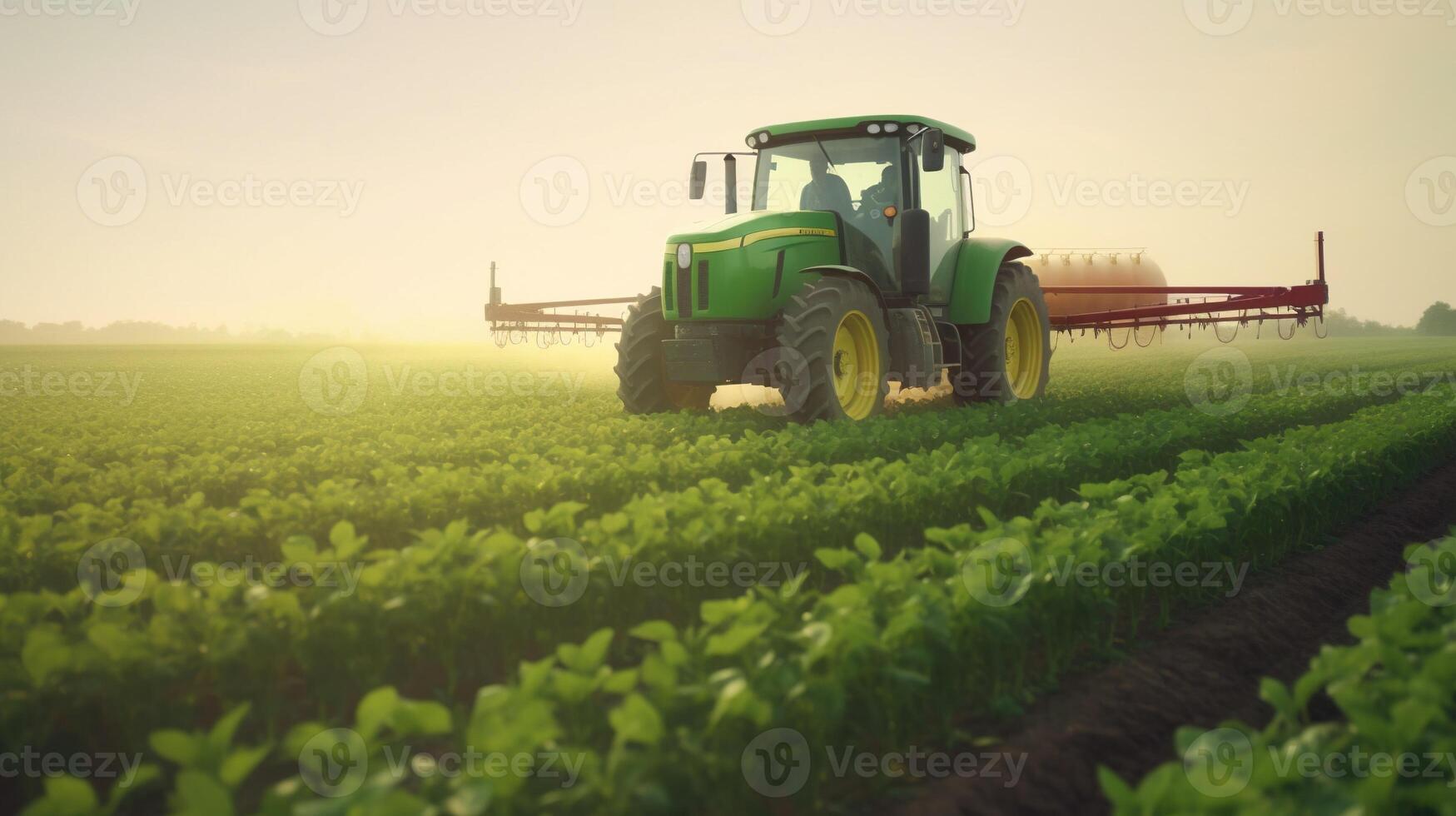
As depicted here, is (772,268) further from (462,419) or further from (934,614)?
(934,614)

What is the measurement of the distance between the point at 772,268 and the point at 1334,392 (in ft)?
36.6

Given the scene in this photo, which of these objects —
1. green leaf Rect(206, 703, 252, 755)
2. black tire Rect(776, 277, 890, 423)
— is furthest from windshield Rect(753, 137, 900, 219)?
green leaf Rect(206, 703, 252, 755)

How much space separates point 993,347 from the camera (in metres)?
10.8

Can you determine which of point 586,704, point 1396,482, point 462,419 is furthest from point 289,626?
point 1396,482
